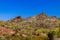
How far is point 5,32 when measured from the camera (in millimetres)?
34688

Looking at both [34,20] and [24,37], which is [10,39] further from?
[34,20]

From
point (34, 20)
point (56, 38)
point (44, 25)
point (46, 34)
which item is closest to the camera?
point (56, 38)

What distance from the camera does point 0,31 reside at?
34281mm

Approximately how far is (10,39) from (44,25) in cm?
1398

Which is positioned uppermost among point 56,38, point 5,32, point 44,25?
point 44,25

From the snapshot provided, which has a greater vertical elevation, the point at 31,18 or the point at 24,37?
the point at 31,18

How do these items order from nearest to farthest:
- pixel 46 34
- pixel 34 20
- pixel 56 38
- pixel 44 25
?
1. pixel 56 38
2. pixel 46 34
3. pixel 44 25
4. pixel 34 20

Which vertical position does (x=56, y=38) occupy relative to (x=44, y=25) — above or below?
below

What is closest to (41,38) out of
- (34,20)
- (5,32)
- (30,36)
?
(30,36)

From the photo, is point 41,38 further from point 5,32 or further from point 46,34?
point 5,32

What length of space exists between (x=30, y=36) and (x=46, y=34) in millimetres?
3006

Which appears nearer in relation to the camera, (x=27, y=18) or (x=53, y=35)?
(x=53, y=35)

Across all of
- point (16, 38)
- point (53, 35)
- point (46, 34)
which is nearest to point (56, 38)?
point (53, 35)

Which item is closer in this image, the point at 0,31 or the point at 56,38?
the point at 56,38
